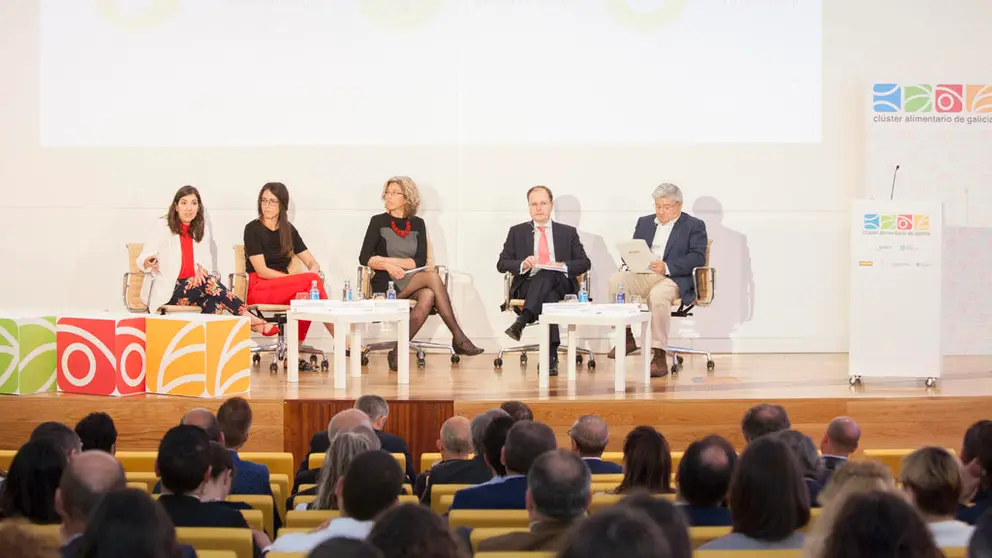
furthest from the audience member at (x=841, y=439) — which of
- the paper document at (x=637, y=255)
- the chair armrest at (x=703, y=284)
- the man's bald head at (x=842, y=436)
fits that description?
the chair armrest at (x=703, y=284)

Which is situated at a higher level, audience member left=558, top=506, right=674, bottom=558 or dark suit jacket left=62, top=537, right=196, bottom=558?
audience member left=558, top=506, right=674, bottom=558

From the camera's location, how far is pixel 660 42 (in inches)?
331

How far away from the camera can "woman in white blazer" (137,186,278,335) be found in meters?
6.94

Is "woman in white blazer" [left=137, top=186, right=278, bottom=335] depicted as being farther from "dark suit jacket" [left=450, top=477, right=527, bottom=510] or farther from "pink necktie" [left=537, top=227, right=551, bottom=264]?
"dark suit jacket" [left=450, top=477, right=527, bottom=510]

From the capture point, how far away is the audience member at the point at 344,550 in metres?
1.60

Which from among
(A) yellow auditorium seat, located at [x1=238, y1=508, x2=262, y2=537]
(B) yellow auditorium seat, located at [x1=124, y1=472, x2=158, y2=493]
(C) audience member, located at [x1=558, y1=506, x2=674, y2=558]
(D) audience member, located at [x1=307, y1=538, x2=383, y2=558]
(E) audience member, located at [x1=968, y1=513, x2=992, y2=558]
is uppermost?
(C) audience member, located at [x1=558, y1=506, x2=674, y2=558]

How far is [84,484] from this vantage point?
256 centimetres

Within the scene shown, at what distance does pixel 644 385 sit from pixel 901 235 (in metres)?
1.61

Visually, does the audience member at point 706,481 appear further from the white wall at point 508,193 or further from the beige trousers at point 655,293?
the white wall at point 508,193

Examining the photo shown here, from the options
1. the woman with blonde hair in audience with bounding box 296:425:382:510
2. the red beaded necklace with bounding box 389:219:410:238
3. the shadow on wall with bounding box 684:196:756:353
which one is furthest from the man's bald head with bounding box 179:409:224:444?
the shadow on wall with bounding box 684:196:756:353

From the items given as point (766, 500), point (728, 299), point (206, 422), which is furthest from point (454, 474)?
point (728, 299)

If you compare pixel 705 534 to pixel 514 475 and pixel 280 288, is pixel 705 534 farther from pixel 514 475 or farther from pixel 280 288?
pixel 280 288

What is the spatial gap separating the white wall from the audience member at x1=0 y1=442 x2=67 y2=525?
5.42 metres

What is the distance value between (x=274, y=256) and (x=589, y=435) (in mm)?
4014
